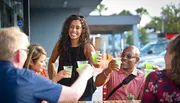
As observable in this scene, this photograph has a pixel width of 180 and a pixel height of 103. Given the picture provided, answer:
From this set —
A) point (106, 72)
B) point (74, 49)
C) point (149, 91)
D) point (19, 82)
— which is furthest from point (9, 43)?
point (74, 49)

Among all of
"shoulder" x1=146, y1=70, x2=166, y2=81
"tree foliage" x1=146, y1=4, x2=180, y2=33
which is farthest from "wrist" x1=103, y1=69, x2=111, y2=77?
"tree foliage" x1=146, y1=4, x2=180, y2=33

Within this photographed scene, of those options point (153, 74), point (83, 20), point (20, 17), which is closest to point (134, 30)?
point (20, 17)

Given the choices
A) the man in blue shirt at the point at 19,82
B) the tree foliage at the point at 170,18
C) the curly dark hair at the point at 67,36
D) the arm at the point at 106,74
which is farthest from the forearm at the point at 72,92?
the tree foliage at the point at 170,18

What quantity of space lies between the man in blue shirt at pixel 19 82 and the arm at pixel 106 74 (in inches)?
53.5

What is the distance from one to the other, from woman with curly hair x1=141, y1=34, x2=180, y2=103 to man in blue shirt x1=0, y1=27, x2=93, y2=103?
0.38 m

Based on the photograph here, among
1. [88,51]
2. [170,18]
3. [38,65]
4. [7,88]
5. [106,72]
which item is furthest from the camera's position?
[170,18]

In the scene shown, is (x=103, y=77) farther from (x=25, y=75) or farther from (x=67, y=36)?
(x=25, y=75)

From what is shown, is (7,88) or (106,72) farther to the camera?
(106,72)

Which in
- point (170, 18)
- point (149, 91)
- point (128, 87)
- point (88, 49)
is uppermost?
point (170, 18)

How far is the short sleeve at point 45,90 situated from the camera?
1.72m

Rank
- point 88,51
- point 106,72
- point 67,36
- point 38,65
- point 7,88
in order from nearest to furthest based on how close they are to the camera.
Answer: point 7,88, point 38,65, point 106,72, point 88,51, point 67,36

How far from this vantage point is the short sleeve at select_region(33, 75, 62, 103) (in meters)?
1.72

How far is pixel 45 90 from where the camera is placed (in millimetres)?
1724

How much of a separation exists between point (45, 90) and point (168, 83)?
24.8 inches
